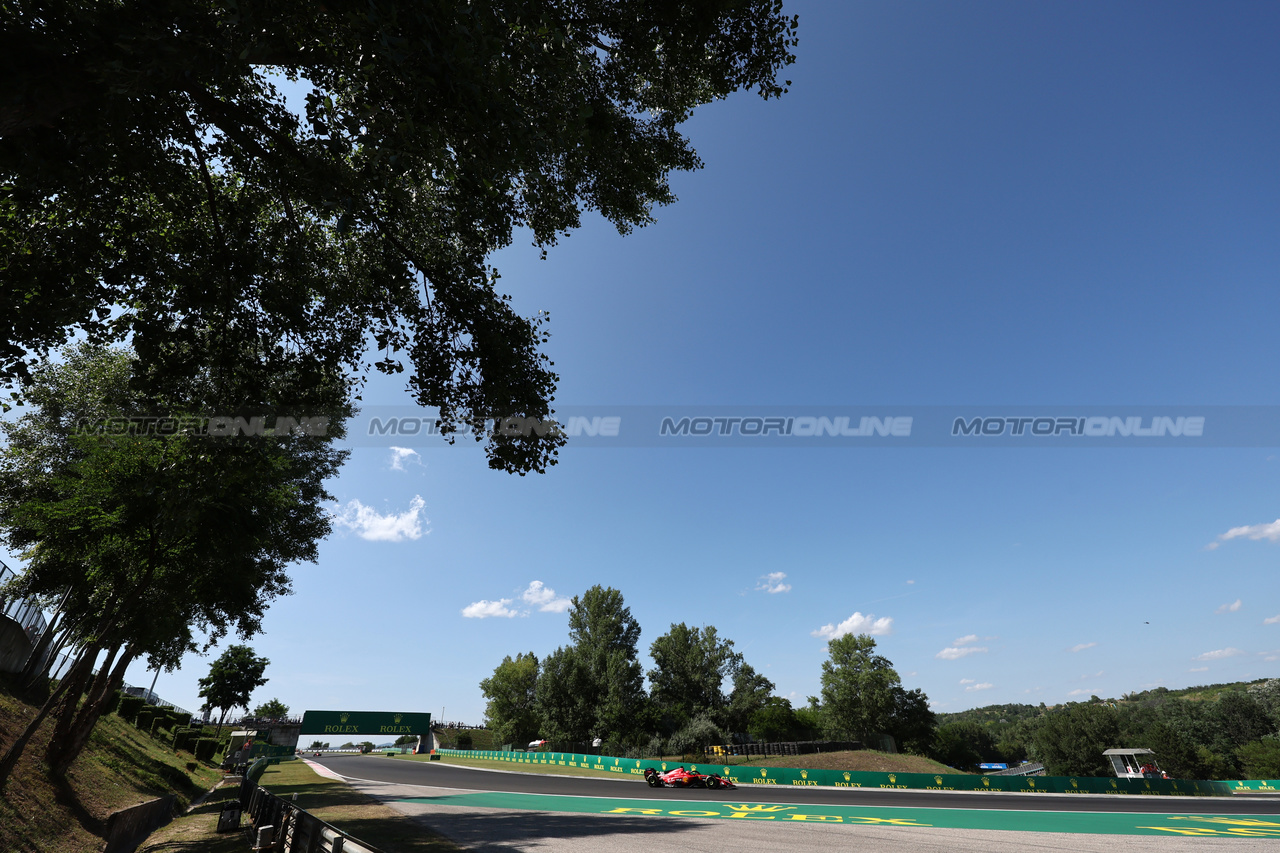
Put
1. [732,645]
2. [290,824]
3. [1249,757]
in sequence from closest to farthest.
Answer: [290,824] → [732,645] → [1249,757]

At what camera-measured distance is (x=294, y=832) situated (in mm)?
8672

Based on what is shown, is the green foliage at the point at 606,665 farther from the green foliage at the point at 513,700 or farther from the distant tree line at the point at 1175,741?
the distant tree line at the point at 1175,741

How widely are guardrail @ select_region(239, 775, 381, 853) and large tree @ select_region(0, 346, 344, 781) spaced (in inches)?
214

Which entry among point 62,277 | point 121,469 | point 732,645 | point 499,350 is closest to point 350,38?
point 499,350

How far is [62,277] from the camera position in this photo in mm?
8422

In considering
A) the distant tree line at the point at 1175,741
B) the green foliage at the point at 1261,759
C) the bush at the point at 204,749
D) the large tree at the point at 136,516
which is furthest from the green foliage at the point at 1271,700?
the bush at the point at 204,749

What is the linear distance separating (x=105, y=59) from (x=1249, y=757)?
12131 centimetres

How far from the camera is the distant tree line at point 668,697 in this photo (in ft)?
181

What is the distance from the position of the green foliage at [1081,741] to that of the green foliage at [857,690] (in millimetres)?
30753

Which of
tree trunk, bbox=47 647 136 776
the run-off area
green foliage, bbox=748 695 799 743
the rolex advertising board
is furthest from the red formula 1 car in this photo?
green foliage, bbox=748 695 799 743

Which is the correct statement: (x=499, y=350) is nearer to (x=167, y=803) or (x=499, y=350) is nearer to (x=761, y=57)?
(x=761, y=57)

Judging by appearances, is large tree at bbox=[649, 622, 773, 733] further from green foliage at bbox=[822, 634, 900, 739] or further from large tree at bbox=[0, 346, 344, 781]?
large tree at bbox=[0, 346, 344, 781]

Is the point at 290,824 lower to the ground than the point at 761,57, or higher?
lower

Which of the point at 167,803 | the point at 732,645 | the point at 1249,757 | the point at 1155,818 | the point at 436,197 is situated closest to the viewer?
the point at 436,197
